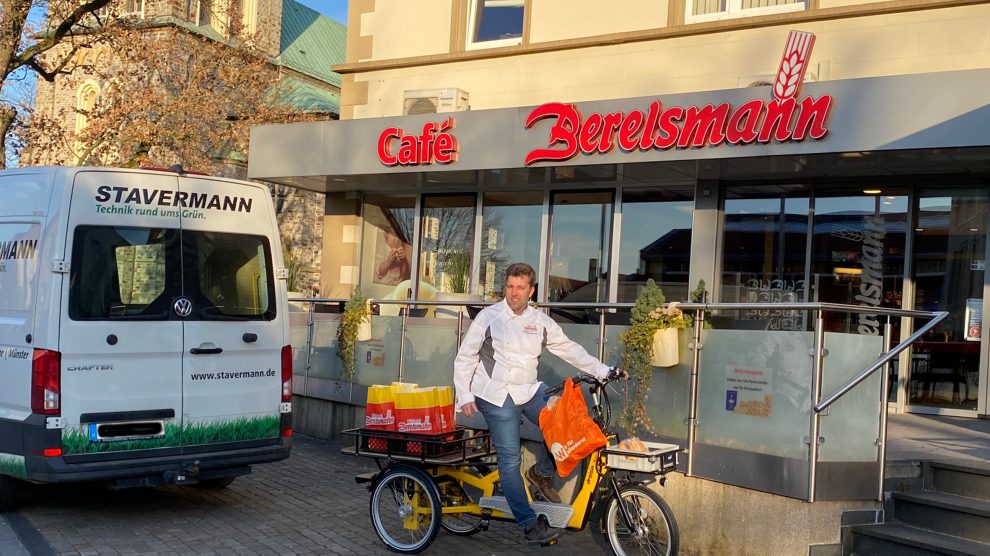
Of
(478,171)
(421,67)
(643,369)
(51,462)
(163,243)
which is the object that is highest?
(421,67)

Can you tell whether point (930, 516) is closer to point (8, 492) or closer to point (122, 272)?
point (122, 272)

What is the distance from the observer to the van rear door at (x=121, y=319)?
266 inches

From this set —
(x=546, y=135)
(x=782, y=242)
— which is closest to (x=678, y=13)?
(x=546, y=135)

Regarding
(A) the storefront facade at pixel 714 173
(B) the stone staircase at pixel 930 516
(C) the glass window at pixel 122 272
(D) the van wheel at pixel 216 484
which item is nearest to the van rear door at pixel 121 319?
(C) the glass window at pixel 122 272

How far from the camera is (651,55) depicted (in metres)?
12.3

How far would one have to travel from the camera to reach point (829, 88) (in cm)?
942

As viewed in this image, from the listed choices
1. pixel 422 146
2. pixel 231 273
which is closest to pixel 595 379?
pixel 231 273

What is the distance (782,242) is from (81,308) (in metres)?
7.97

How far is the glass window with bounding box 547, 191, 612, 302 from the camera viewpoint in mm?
13070

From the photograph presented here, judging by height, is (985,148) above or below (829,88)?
below

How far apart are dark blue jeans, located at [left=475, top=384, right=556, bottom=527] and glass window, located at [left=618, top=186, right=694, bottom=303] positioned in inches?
242

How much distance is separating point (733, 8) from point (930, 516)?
23.9 feet

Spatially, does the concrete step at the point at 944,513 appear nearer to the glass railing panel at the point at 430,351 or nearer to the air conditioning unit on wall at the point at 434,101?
the glass railing panel at the point at 430,351

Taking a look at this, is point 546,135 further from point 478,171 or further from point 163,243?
point 163,243
